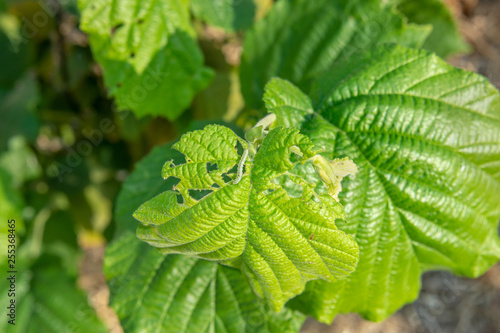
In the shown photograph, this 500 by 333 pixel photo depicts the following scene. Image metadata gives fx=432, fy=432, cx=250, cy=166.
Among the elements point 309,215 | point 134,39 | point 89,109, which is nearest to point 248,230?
point 309,215

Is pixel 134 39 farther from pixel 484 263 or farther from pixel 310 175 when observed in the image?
pixel 484 263

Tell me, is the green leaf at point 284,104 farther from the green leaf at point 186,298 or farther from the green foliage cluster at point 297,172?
the green leaf at point 186,298

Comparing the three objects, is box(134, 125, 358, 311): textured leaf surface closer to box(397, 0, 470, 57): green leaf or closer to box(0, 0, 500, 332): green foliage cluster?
box(0, 0, 500, 332): green foliage cluster

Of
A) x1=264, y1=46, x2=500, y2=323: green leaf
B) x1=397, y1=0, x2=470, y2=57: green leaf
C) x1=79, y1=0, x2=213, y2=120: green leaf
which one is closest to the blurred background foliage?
x1=79, y1=0, x2=213, y2=120: green leaf

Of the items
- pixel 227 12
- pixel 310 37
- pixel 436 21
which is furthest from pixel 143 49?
pixel 436 21

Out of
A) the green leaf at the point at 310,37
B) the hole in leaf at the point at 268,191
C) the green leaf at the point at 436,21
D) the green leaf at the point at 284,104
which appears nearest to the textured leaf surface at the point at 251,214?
the hole in leaf at the point at 268,191
